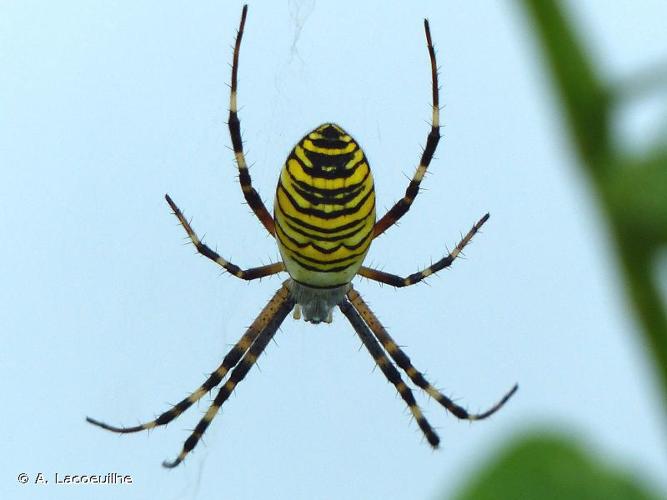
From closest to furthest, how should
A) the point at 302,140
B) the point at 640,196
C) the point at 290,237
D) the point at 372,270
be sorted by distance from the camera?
the point at 640,196, the point at 302,140, the point at 290,237, the point at 372,270


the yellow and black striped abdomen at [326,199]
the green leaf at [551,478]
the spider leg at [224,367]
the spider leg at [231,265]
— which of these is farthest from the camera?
the spider leg at [224,367]

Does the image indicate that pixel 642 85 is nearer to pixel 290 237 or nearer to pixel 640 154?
pixel 640 154

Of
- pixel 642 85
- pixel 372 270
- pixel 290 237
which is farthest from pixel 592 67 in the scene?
pixel 372 270

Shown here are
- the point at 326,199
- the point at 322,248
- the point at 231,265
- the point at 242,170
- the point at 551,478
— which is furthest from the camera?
the point at 231,265

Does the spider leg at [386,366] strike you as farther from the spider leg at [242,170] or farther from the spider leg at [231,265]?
the spider leg at [242,170]

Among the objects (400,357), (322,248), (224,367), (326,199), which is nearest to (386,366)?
(400,357)

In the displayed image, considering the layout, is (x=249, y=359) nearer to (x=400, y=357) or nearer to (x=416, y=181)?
(x=400, y=357)

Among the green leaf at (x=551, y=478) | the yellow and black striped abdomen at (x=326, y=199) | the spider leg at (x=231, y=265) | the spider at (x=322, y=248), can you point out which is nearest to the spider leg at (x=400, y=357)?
the spider at (x=322, y=248)
